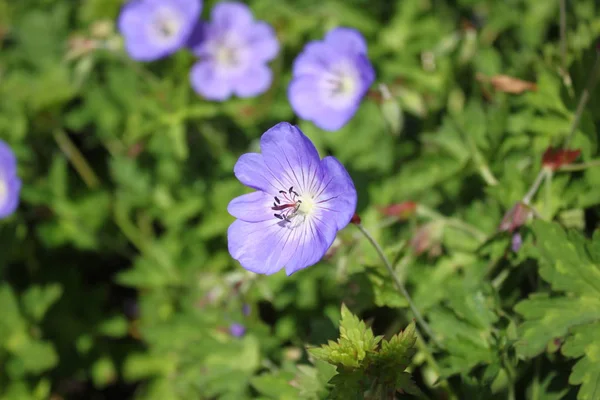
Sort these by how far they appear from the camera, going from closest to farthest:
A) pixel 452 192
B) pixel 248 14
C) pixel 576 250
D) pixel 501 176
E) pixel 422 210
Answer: pixel 576 250 < pixel 501 176 < pixel 422 210 < pixel 452 192 < pixel 248 14

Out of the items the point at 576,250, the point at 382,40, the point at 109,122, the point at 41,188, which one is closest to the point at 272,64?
the point at 382,40

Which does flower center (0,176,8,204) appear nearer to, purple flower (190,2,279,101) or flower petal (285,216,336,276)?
purple flower (190,2,279,101)

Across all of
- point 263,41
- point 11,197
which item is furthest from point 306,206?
point 11,197

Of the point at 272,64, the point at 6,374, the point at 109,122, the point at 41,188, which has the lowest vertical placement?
the point at 6,374

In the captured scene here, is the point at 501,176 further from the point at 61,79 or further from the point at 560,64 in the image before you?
the point at 61,79

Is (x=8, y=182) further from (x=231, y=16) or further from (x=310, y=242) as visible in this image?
(x=310, y=242)

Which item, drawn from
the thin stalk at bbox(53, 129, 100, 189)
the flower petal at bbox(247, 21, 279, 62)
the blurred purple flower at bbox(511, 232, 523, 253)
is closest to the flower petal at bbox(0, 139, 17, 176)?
the thin stalk at bbox(53, 129, 100, 189)
